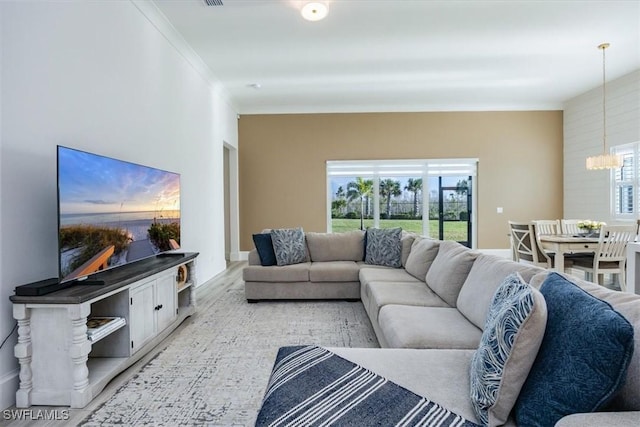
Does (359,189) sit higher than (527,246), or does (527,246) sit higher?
(359,189)

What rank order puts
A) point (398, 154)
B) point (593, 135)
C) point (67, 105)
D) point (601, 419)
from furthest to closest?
point (398, 154)
point (593, 135)
point (67, 105)
point (601, 419)

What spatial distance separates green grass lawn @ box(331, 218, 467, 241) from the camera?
7.23 m

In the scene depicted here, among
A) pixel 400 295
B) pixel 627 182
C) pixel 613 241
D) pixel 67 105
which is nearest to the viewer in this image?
pixel 67 105

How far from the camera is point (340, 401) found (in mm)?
1226

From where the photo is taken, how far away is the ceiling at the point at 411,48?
355cm

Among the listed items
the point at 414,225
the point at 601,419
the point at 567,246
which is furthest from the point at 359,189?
the point at 601,419

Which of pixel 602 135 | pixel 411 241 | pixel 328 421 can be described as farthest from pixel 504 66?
pixel 328 421

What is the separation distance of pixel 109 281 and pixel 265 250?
2.12 metres

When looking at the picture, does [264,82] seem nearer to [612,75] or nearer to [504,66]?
[504,66]

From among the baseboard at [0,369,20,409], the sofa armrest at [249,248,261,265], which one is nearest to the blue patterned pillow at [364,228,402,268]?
the sofa armrest at [249,248,261,265]

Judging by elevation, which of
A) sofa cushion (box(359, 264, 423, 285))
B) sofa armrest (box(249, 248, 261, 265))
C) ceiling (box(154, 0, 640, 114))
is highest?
ceiling (box(154, 0, 640, 114))

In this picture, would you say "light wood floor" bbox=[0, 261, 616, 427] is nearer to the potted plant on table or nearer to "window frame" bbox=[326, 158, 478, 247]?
"window frame" bbox=[326, 158, 478, 247]

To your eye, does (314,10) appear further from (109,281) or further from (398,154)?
(398,154)

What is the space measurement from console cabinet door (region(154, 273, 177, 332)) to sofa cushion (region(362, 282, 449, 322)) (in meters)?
1.85
